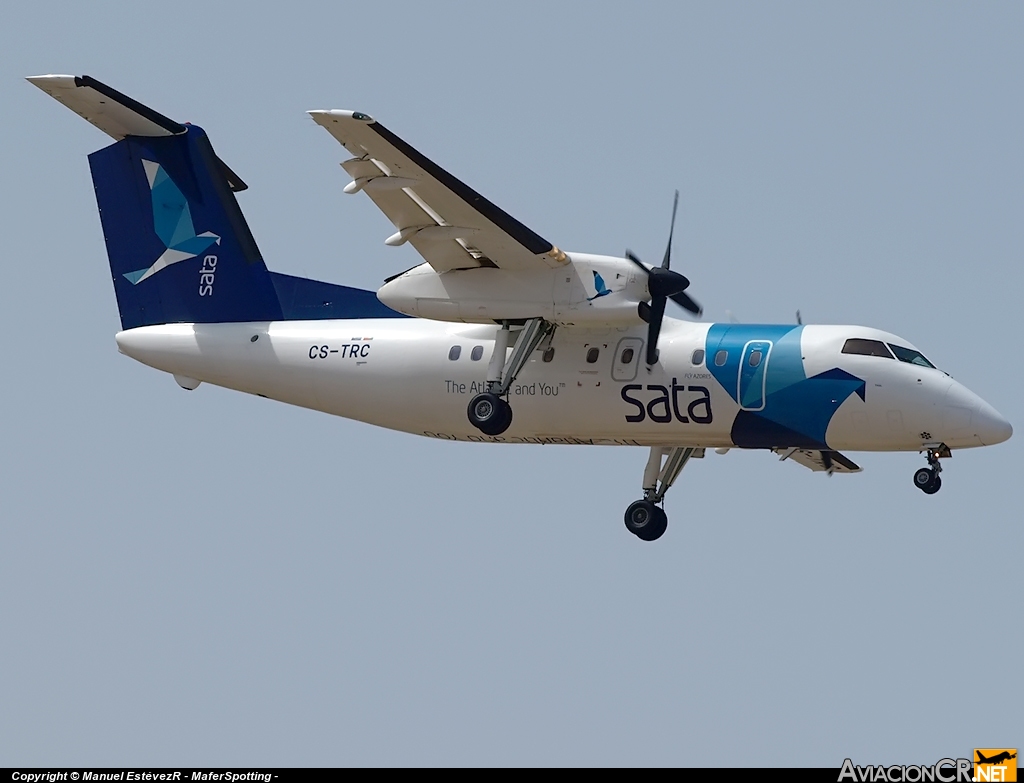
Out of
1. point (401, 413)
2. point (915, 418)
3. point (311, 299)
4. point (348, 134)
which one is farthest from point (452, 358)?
point (915, 418)

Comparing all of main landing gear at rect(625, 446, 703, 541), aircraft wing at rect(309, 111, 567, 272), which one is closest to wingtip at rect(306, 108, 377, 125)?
aircraft wing at rect(309, 111, 567, 272)

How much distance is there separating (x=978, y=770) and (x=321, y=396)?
10392 millimetres

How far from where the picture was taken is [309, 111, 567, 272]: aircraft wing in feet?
68.6

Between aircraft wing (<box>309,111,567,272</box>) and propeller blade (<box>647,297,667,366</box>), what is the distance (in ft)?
4.36

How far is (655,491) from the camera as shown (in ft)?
83.5

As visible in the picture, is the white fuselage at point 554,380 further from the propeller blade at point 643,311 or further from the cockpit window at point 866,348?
the propeller blade at point 643,311

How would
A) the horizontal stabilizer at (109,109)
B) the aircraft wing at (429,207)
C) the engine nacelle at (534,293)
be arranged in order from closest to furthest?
1. the aircraft wing at (429,207)
2. the engine nacelle at (534,293)
3. the horizontal stabilizer at (109,109)

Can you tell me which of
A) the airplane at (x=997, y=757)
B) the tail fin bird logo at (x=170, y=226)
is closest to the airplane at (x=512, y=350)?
the tail fin bird logo at (x=170, y=226)

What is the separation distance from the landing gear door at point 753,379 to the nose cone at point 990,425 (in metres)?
2.62

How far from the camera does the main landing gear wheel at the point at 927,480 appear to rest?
72.5 ft

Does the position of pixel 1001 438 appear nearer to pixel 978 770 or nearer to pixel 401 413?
pixel 978 770

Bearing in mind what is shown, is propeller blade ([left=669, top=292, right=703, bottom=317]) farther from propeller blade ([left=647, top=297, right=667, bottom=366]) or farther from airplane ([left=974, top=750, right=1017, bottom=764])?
airplane ([left=974, top=750, right=1017, bottom=764])

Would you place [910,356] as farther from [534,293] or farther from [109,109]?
[109,109]

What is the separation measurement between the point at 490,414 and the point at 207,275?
5395 millimetres
